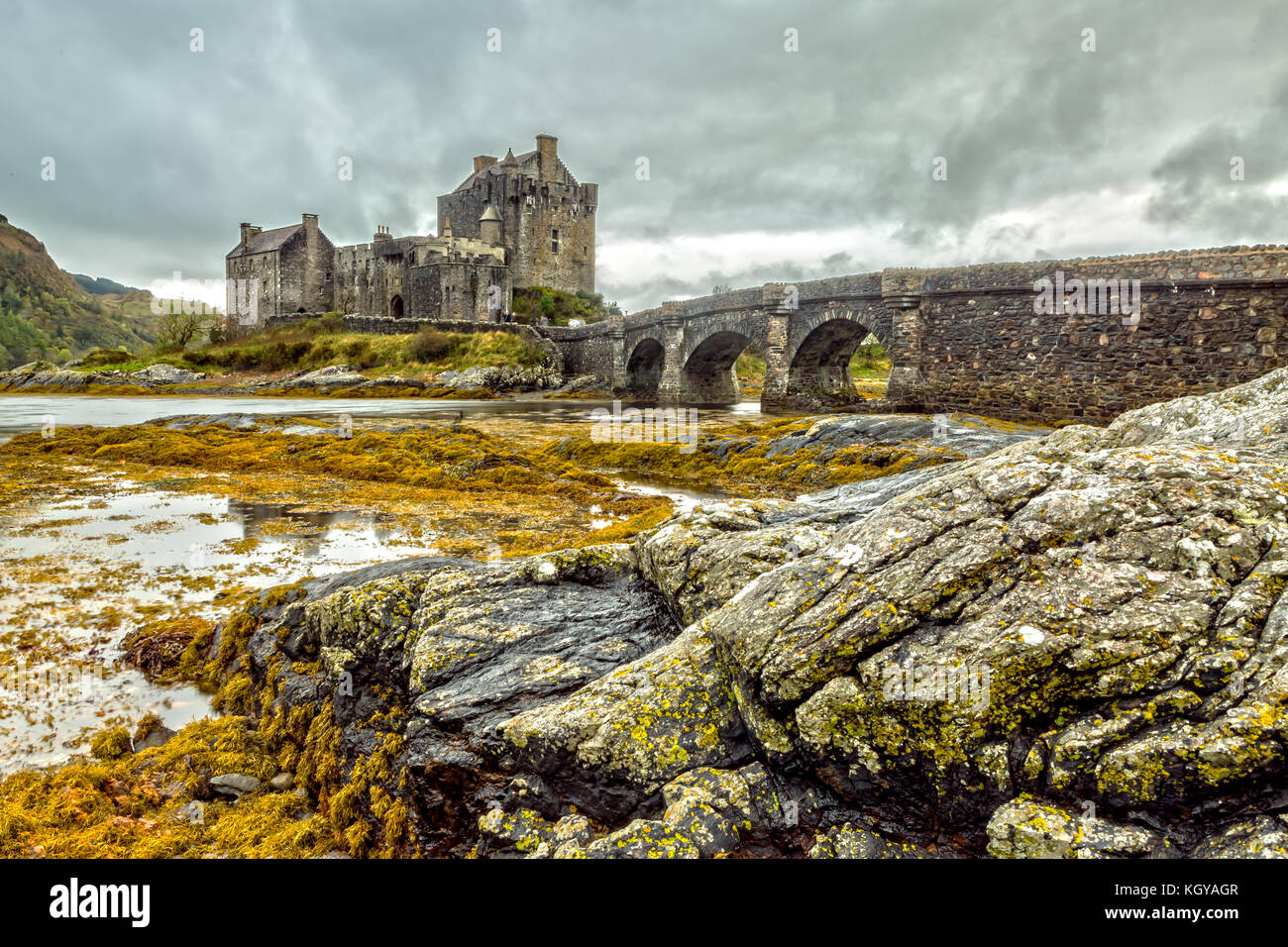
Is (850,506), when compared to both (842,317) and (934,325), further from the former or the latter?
(842,317)

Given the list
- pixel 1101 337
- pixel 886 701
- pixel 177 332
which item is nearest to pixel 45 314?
pixel 177 332

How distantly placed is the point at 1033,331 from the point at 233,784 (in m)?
25.5

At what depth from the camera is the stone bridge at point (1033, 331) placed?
63.8 ft

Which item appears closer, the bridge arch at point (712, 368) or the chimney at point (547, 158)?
the bridge arch at point (712, 368)

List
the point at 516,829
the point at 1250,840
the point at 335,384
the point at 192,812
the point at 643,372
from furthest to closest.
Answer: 1. the point at 335,384
2. the point at 643,372
3. the point at 192,812
4. the point at 516,829
5. the point at 1250,840

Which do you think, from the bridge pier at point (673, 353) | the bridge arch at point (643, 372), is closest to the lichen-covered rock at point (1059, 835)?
the bridge pier at point (673, 353)

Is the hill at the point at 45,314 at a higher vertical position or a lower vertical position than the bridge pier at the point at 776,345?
higher

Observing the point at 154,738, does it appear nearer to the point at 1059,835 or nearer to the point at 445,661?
the point at 445,661

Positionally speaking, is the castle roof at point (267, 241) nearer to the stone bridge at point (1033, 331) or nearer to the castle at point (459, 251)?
the castle at point (459, 251)

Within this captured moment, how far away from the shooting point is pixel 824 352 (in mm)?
33188

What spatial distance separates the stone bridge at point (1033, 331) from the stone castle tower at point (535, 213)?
44914 mm

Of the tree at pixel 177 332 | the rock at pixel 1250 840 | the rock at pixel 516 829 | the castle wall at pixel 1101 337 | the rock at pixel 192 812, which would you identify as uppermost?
the tree at pixel 177 332

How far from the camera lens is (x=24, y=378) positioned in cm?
6381

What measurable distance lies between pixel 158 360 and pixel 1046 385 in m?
72.6
